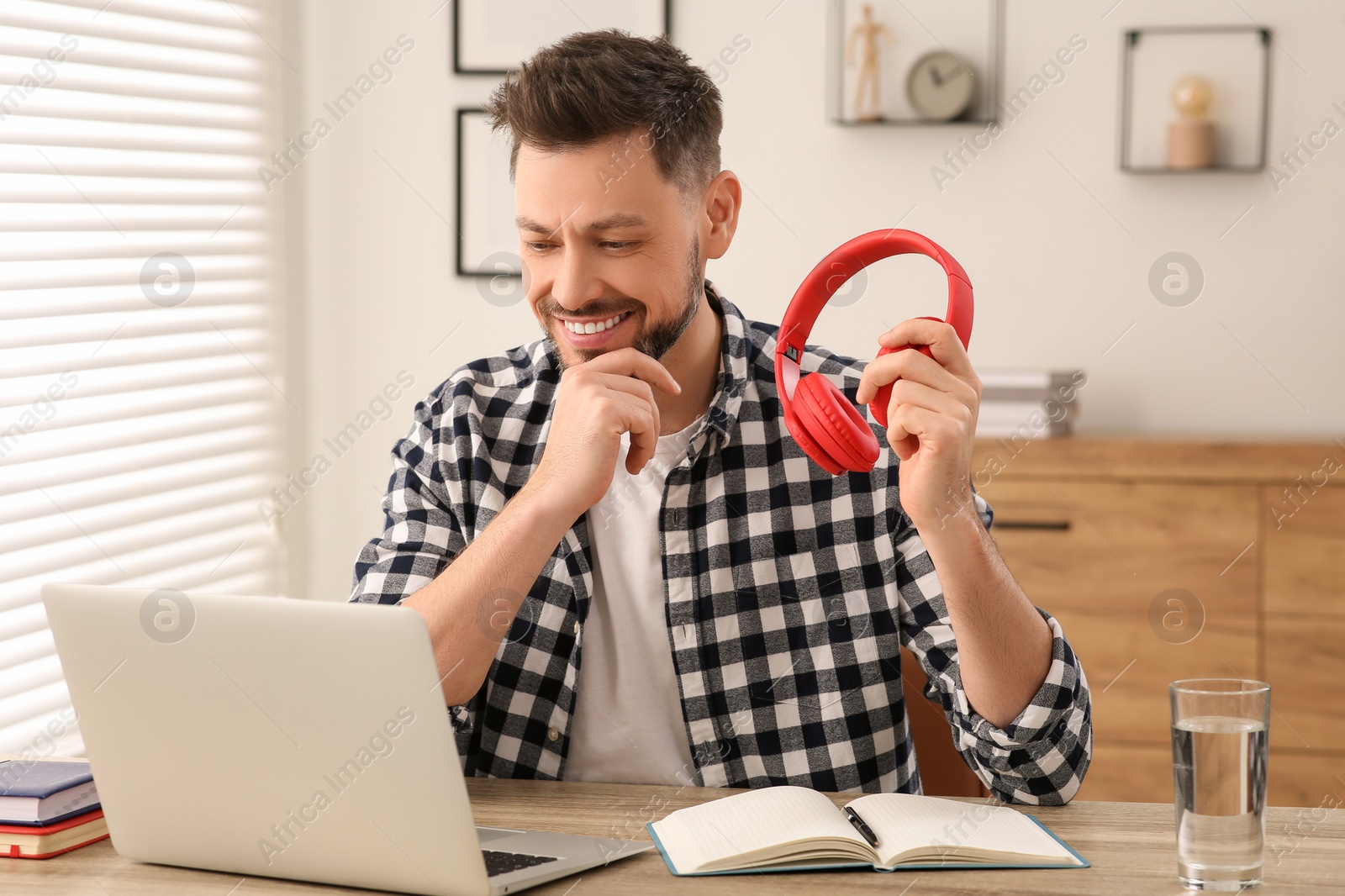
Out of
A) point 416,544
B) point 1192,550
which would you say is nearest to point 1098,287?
point 1192,550

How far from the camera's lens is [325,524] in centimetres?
346

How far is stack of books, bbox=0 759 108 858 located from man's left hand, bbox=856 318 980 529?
834 millimetres

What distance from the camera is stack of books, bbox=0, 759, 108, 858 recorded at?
43.4 inches

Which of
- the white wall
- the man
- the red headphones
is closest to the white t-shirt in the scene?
the man

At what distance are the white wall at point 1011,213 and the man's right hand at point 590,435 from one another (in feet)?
5.87

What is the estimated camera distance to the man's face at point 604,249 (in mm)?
1510

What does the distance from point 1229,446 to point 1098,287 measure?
0.59m

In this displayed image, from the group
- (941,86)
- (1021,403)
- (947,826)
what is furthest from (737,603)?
(941,86)

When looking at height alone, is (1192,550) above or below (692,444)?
below

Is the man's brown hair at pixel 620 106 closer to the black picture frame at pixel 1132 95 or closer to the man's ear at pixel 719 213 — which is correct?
the man's ear at pixel 719 213

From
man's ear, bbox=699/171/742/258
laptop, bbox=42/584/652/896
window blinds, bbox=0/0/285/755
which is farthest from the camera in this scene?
window blinds, bbox=0/0/285/755

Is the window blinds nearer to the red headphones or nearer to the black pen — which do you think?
the red headphones

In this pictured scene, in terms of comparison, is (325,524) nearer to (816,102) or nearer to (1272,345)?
(816,102)

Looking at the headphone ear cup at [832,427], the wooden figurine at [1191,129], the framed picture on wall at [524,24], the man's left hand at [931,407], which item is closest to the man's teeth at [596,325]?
the headphone ear cup at [832,427]
